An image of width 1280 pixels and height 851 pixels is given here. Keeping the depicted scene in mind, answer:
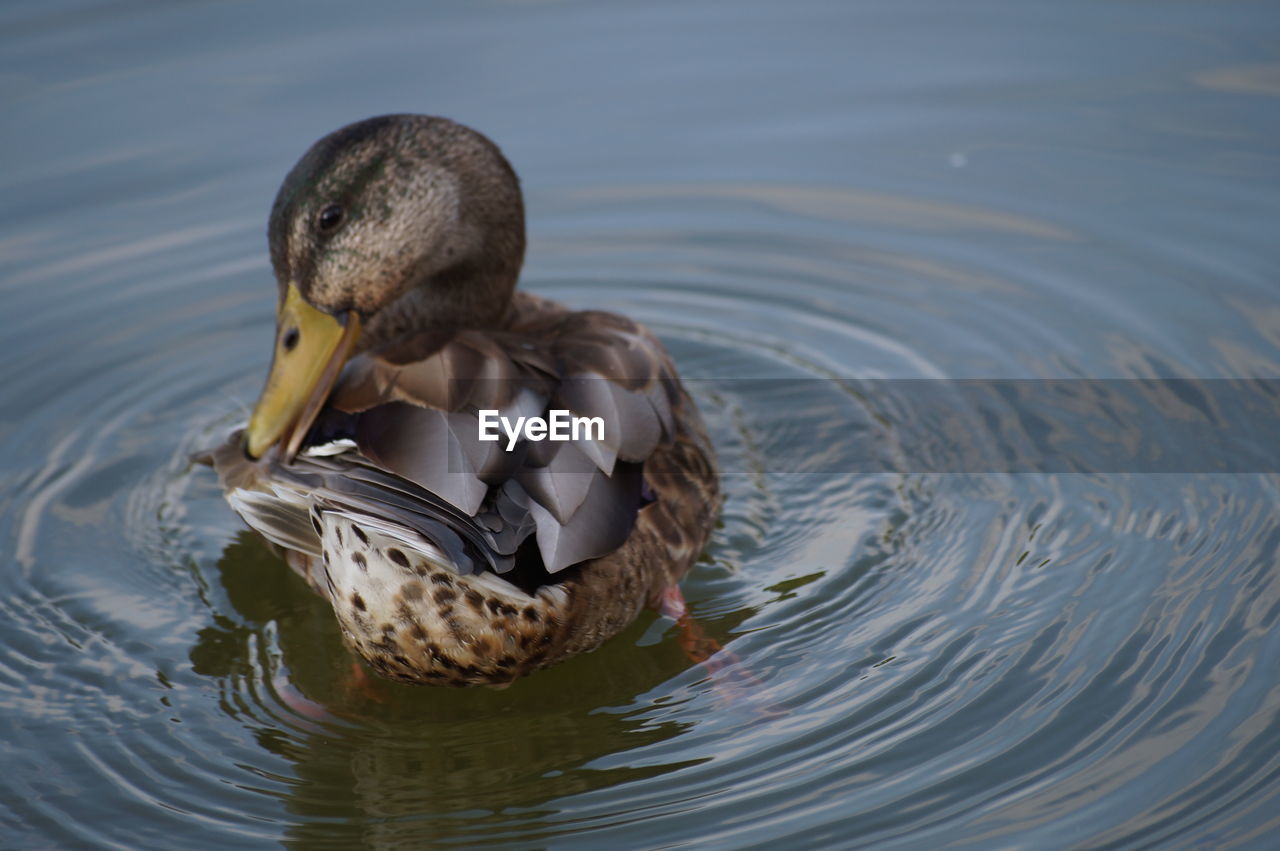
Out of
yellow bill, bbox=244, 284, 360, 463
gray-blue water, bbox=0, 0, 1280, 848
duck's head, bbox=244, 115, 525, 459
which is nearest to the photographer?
gray-blue water, bbox=0, 0, 1280, 848

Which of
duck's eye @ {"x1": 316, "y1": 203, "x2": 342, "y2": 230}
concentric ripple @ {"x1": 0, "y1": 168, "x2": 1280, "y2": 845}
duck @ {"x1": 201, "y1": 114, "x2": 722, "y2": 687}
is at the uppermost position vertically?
duck's eye @ {"x1": 316, "y1": 203, "x2": 342, "y2": 230}

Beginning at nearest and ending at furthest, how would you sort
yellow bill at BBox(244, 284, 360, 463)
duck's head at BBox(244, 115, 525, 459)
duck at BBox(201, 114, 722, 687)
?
duck at BBox(201, 114, 722, 687)
yellow bill at BBox(244, 284, 360, 463)
duck's head at BBox(244, 115, 525, 459)

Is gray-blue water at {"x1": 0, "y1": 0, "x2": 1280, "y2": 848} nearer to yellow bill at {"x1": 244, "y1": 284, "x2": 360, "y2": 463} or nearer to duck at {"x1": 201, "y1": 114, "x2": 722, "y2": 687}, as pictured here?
duck at {"x1": 201, "y1": 114, "x2": 722, "y2": 687}

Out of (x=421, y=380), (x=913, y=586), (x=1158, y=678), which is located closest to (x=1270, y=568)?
(x=1158, y=678)

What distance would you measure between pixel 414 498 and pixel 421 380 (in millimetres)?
478

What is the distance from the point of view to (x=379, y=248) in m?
4.44

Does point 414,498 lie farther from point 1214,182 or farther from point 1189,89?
point 1189,89

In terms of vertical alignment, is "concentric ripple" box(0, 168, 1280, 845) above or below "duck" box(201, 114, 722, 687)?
below

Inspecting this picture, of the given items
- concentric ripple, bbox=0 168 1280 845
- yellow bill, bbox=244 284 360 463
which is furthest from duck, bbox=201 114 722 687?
concentric ripple, bbox=0 168 1280 845

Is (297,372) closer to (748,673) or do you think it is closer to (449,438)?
(449,438)

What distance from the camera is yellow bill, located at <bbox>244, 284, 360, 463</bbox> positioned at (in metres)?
4.11

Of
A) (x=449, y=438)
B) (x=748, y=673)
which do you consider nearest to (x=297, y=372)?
(x=449, y=438)

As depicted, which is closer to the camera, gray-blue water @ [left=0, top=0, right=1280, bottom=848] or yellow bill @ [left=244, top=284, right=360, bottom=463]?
gray-blue water @ [left=0, top=0, right=1280, bottom=848]

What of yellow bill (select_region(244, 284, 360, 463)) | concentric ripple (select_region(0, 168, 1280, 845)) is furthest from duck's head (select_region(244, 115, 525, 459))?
concentric ripple (select_region(0, 168, 1280, 845))
